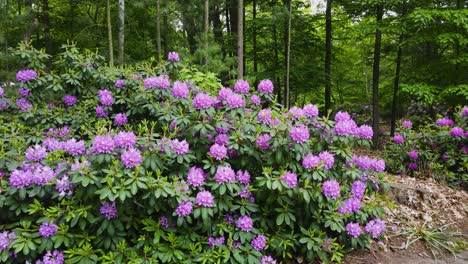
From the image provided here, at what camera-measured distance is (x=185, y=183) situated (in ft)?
8.41

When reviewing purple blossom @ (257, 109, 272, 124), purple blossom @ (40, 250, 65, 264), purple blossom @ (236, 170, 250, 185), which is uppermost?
purple blossom @ (257, 109, 272, 124)

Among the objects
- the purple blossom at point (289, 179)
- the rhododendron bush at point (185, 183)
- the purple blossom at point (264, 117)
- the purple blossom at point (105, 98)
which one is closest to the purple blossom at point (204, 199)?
the rhododendron bush at point (185, 183)

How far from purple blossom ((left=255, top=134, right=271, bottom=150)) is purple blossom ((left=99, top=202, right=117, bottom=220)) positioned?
1.19 metres

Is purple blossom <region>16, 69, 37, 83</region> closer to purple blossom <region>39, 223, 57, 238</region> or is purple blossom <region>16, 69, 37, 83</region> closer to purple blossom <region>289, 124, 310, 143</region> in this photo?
purple blossom <region>39, 223, 57, 238</region>

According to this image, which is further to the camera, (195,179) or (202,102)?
(202,102)

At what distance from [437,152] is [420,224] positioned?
6.34 feet

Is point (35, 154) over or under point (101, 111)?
under

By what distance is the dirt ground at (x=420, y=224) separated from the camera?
3428 millimetres

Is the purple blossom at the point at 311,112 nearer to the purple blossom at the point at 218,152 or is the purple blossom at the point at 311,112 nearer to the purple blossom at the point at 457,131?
the purple blossom at the point at 218,152

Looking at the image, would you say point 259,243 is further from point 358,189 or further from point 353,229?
point 358,189

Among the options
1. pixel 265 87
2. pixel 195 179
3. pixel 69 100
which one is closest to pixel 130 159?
pixel 195 179

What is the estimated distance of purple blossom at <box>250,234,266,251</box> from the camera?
282cm

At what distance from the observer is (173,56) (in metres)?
3.88

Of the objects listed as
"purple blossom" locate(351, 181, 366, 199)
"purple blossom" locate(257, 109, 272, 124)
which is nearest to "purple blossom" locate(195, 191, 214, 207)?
"purple blossom" locate(257, 109, 272, 124)
